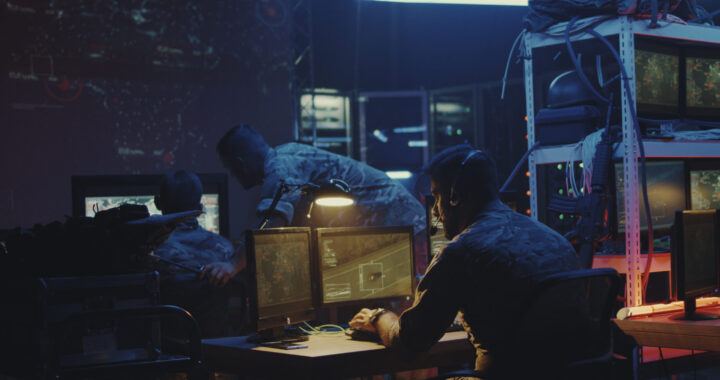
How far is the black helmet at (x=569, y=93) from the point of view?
11.1 feet

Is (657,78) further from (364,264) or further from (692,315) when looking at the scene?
(364,264)

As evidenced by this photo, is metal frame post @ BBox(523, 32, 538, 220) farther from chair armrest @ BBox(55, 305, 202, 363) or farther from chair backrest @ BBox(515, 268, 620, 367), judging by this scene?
chair armrest @ BBox(55, 305, 202, 363)

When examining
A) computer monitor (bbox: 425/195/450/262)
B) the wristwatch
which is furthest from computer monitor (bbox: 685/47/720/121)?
the wristwatch

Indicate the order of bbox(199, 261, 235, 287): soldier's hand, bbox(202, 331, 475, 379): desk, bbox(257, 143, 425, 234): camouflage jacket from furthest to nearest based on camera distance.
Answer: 1. bbox(257, 143, 425, 234): camouflage jacket
2. bbox(199, 261, 235, 287): soldier's hand
3. bbox(202, 331, 475, 379): desk

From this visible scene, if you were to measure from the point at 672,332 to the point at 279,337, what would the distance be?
4.90 feet

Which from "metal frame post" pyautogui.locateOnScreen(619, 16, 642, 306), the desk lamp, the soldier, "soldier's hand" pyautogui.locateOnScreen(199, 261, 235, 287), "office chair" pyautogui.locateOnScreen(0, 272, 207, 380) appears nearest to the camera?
"office chair" pyautogui.locateOnScreen(0, 272, 207, 380)

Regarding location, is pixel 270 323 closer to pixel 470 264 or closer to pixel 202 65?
pixel 470 264

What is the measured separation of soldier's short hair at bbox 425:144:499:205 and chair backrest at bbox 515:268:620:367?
14.8 inches

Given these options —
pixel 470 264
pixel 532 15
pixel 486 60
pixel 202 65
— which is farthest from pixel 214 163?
pixel 486 60

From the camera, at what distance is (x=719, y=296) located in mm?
3234

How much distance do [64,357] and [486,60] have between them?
7634 millimetres

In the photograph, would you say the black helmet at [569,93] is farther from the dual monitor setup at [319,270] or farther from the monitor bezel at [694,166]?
the dual monitor setup at [319,270]

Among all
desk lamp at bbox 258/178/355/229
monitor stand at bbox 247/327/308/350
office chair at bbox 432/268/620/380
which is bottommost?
monitor stand at bbox 247/327/308/350

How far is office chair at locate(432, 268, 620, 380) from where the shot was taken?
1761 millimetres
